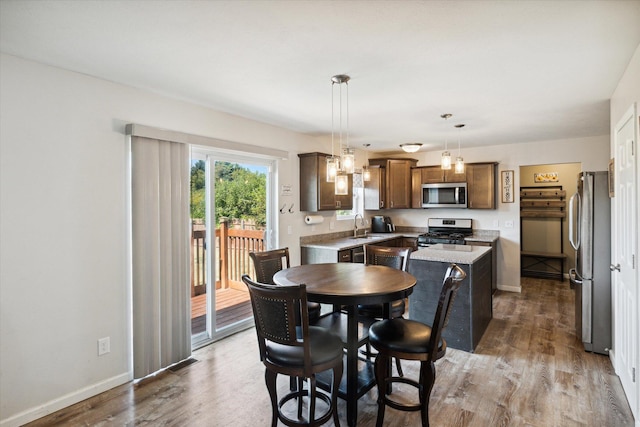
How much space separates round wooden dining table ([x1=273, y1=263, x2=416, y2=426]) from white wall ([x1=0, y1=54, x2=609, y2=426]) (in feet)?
4.70

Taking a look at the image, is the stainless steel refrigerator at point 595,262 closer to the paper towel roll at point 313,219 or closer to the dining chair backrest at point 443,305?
the dining chair backrest at point 443,305

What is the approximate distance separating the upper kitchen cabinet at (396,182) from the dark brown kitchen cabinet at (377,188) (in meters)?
0.04

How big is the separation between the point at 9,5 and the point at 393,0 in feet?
6.15

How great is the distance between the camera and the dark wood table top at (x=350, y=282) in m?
2.01

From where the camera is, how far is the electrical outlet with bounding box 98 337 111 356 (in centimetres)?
258

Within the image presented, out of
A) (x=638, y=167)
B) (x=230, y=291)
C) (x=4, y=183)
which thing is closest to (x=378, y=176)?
(x=230, y=291)

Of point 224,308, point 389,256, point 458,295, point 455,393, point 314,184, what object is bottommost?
point 455,393

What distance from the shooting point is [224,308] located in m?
3.85

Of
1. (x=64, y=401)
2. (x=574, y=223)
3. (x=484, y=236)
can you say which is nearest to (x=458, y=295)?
(x=574, y=223)

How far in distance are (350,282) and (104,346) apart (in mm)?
1986

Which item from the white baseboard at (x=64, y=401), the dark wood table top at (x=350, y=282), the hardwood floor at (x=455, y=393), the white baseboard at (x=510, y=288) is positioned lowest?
the hardwood floor at (x=455, y=393)

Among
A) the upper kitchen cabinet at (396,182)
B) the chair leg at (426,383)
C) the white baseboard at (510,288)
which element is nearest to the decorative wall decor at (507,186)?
the white baseboard at (510,288)

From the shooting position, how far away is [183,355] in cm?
307

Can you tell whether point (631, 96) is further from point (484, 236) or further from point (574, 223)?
point (484, 236)
